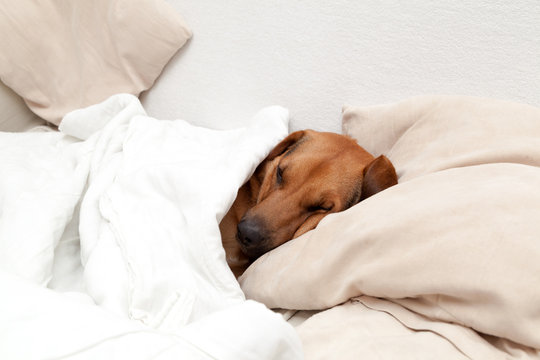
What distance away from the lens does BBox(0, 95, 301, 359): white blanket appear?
49 cm

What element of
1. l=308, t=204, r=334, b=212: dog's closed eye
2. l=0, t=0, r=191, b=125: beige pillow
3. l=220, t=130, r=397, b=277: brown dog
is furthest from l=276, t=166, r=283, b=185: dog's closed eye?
l=0, t=0, r=191, b=125: beige pillow

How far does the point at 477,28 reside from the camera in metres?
1.05

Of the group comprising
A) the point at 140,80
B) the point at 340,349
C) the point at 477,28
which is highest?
the point at 477,28

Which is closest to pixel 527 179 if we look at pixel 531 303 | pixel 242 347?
pixel 531 303

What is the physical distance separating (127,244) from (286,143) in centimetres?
60

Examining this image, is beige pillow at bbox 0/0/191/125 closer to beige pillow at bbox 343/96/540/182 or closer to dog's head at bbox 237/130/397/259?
dog's head at bbox 237/130/397/259

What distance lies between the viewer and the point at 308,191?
45.0 inches

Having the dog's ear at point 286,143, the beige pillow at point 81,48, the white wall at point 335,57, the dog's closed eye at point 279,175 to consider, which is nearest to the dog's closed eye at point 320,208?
the dog's closed eye at point 279,175

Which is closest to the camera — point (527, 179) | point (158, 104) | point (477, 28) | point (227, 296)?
point (527, 179)

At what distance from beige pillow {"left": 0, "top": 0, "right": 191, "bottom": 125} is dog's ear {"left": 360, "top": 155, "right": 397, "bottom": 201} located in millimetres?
925

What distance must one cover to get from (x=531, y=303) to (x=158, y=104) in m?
1.51

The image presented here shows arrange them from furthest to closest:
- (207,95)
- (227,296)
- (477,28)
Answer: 1. (207,95)
2. (477,28)
3. (227,296)

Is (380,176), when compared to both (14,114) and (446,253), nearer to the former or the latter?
(446,253)

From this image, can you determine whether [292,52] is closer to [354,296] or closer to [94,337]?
[354,296]
